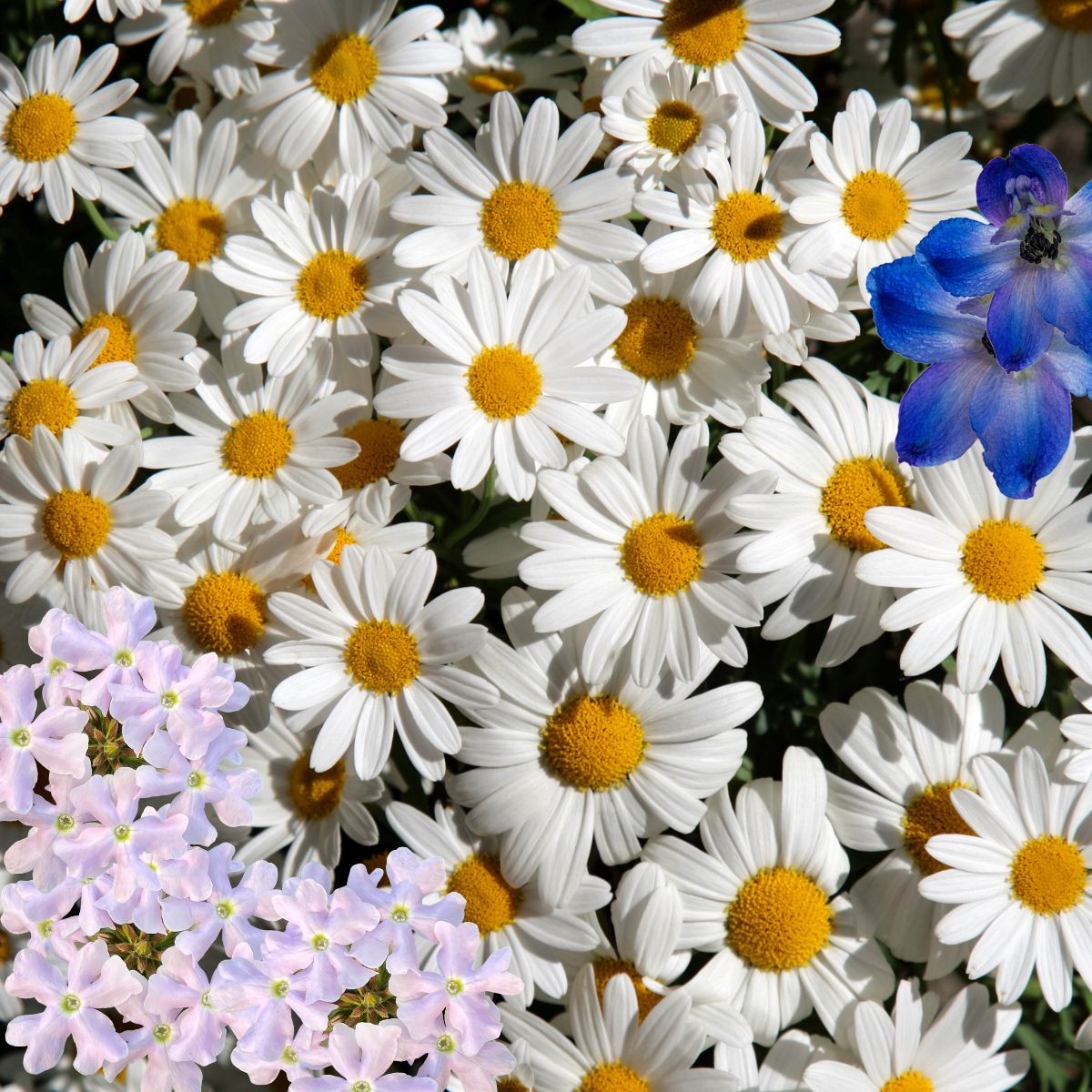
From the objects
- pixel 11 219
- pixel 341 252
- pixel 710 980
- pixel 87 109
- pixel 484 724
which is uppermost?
pixel 87 109

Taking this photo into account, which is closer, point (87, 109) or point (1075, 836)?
point (1075, 836)

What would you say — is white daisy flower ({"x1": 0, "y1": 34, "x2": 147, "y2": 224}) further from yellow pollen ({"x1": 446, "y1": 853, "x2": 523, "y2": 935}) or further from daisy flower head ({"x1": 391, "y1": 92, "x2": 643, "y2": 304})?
yellow pollen ({"x1": 446, "y1": 853, "x2": 523, "y2": 935})

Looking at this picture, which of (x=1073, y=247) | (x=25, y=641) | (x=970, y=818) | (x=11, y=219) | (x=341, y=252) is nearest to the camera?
(x=1073, y=247)

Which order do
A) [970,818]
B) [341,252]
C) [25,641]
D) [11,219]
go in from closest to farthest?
[970,818] → [341,252] → [25,641] → [11,219]

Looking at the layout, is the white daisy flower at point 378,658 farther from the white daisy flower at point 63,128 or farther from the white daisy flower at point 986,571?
the white daisy flower at point 63,128

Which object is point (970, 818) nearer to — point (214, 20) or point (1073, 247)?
point (1073, 247)

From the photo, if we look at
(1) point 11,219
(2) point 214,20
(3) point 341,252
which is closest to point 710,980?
(3) point 341,252

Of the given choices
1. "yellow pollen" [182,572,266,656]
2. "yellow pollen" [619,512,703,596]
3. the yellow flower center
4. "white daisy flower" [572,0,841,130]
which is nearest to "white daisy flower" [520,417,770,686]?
"yellow pollen" [619,512,703,596]

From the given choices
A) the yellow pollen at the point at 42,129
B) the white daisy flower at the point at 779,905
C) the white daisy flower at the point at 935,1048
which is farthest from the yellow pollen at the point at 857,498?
the yellow pollen at the point at 42,129
